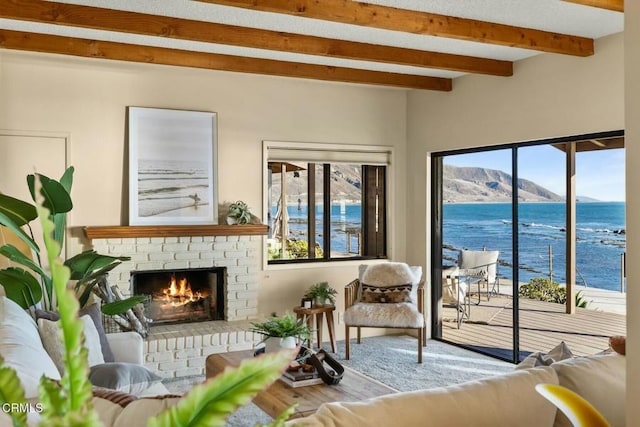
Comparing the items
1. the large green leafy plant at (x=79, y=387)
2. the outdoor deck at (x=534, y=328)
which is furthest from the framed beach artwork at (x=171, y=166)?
the large green leafy plant at (x=79, y=387)

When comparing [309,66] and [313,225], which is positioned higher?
[309,66]

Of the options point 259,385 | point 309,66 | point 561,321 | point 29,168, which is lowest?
point 561,321

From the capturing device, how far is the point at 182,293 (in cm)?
568

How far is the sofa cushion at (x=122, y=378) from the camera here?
9.33ft

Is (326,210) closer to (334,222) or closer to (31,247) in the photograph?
(334,222)

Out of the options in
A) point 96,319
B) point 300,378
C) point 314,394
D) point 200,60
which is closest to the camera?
point 314,394

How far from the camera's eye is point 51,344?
304 centimetres

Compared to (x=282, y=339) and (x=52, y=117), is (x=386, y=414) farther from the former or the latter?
(x=52, y=117)

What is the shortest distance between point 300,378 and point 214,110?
309cm

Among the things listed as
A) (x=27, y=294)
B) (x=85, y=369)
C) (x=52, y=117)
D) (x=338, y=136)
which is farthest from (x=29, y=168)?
(x=85, y=369)

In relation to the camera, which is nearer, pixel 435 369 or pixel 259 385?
pixel 259 385

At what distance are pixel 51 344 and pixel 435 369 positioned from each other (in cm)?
325

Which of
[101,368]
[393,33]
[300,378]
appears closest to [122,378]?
[101,368]

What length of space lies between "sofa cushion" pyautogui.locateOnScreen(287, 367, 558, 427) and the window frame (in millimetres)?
4276
